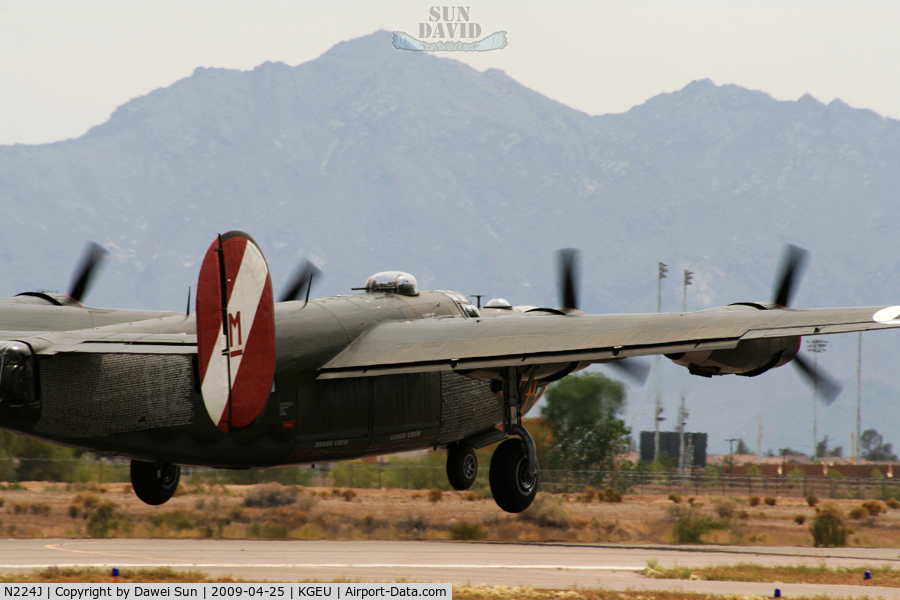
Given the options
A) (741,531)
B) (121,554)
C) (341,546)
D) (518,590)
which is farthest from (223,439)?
(741,531)

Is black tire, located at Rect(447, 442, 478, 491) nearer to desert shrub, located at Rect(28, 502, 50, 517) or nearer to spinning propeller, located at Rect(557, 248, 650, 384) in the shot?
spinning propeller, located at Rect(557, 248, 650, 384)

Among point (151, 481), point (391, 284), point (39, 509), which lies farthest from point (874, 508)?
point (151, 481)

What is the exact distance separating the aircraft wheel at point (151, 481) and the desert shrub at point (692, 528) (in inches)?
1682

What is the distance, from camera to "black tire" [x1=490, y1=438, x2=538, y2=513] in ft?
79.6

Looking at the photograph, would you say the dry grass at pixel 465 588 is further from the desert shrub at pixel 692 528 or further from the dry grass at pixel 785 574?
the desert shrub at pixel 692 528

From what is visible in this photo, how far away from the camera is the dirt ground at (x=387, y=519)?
5975cm

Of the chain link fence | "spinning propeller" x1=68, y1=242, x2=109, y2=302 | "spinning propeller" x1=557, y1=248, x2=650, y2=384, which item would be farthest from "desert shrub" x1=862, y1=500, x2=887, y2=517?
"spinning propeller" x1=68, y1=242, x2=109, y2=302

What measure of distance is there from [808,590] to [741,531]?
29141 millimetres

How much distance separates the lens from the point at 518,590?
3406 centimetres

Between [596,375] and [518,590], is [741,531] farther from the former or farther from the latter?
[518,590]

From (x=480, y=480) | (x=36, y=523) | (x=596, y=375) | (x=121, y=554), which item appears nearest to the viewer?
(x=121, y=554)

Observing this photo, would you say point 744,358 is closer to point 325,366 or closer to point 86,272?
point 325,366

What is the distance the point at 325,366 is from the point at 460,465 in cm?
616

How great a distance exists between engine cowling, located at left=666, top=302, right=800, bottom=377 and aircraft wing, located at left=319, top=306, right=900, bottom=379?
1854 mm
